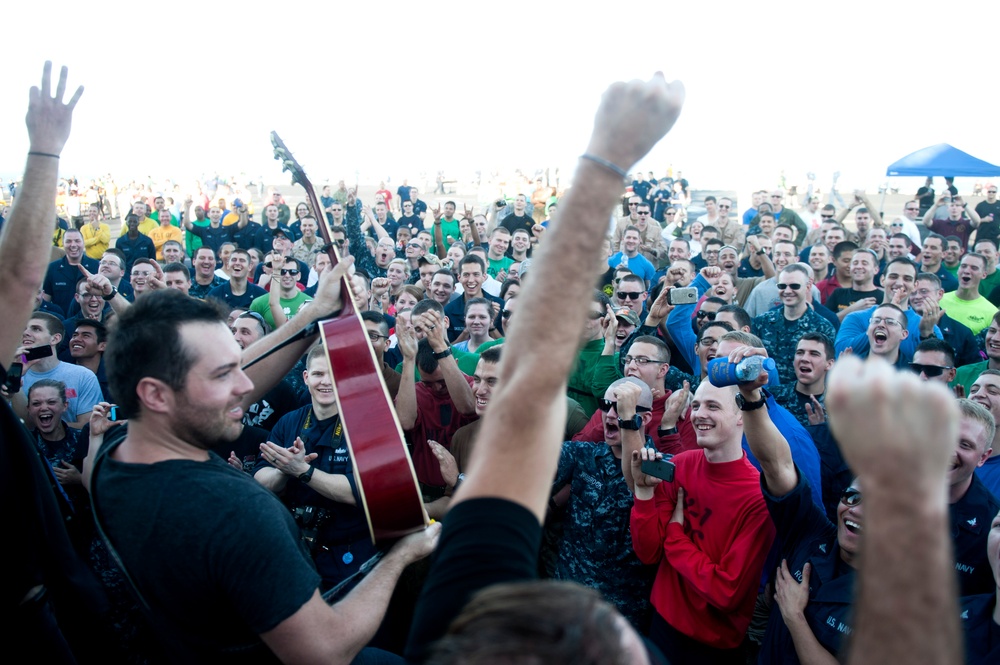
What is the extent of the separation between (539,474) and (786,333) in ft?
17.5

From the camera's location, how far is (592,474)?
3.61 m

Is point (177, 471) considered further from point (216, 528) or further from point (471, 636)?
point (471, 636)

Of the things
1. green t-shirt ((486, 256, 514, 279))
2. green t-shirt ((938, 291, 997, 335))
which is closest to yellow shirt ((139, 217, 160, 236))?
green t-shirt ((486, 256, 514, 279))

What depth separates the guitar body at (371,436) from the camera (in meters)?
2.23

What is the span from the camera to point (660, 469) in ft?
10.1

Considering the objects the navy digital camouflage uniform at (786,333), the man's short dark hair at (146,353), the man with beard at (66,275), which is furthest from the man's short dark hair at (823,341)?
the man with beard at (66,275)

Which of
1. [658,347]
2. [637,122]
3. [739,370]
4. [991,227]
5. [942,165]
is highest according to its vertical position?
[942,165]

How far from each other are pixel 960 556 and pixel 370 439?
7.63ft

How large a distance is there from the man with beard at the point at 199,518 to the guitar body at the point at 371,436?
0.23m

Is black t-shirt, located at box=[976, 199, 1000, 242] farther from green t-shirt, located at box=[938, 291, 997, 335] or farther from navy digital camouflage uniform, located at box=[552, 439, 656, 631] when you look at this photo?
navy digital camouflage uniform, located at box=[552, 439, 656, 631]

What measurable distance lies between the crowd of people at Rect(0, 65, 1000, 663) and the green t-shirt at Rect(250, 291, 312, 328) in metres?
0.61

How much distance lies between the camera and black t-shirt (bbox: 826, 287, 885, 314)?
7070 millimetres

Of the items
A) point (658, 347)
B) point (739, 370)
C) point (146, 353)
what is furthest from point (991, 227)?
point (146, 353)

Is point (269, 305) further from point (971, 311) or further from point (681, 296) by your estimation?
point (971, 311)
